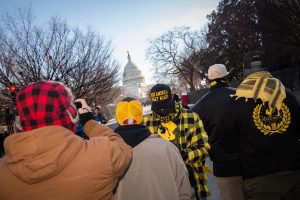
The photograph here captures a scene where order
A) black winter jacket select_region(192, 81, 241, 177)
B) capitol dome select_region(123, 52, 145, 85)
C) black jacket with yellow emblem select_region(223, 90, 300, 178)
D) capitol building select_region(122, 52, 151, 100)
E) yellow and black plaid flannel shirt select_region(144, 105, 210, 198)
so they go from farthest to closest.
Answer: capitol building select_region(122, 52, 151, 100)
capitol dome select_region(123, 52, 145, 85)
black winter jacket select_region(192, 81, 241, 177)
yellow and black plaid flannel shirt select_region(144, 105, 210, 198)
black jacket with yellow emblem select_region(223, 90, 300, 178)

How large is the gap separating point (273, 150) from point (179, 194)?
89 cm

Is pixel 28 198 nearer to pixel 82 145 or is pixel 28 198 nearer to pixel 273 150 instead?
pixel 82 145

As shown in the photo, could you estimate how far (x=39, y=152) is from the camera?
1.58 m

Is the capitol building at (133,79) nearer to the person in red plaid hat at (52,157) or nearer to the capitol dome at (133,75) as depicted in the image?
the capitol dome at (133,75)

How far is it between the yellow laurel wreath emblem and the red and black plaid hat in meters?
1.62

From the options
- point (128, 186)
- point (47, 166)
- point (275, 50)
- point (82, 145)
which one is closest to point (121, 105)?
point (128, 186)

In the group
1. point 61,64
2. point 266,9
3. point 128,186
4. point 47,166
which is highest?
point 266,9

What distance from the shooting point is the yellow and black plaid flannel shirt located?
3033 mm

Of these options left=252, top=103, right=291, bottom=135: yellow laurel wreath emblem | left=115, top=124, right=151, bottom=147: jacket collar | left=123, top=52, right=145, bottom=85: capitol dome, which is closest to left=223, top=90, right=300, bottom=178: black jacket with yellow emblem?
left=252, top=103, right=291, bottom=135: yellow laurel wreath emblem

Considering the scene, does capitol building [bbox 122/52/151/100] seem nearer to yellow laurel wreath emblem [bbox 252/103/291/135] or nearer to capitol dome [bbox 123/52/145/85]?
capitol dome [bbox 123/52/145/85]

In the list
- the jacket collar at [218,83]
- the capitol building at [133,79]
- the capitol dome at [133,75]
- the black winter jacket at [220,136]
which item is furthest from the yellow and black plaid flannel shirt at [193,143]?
the capitol dome at [133,75]

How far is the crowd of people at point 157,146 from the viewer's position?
1.66 metres

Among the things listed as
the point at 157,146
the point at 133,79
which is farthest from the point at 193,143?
the point at 133,79

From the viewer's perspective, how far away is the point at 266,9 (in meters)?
17.2
